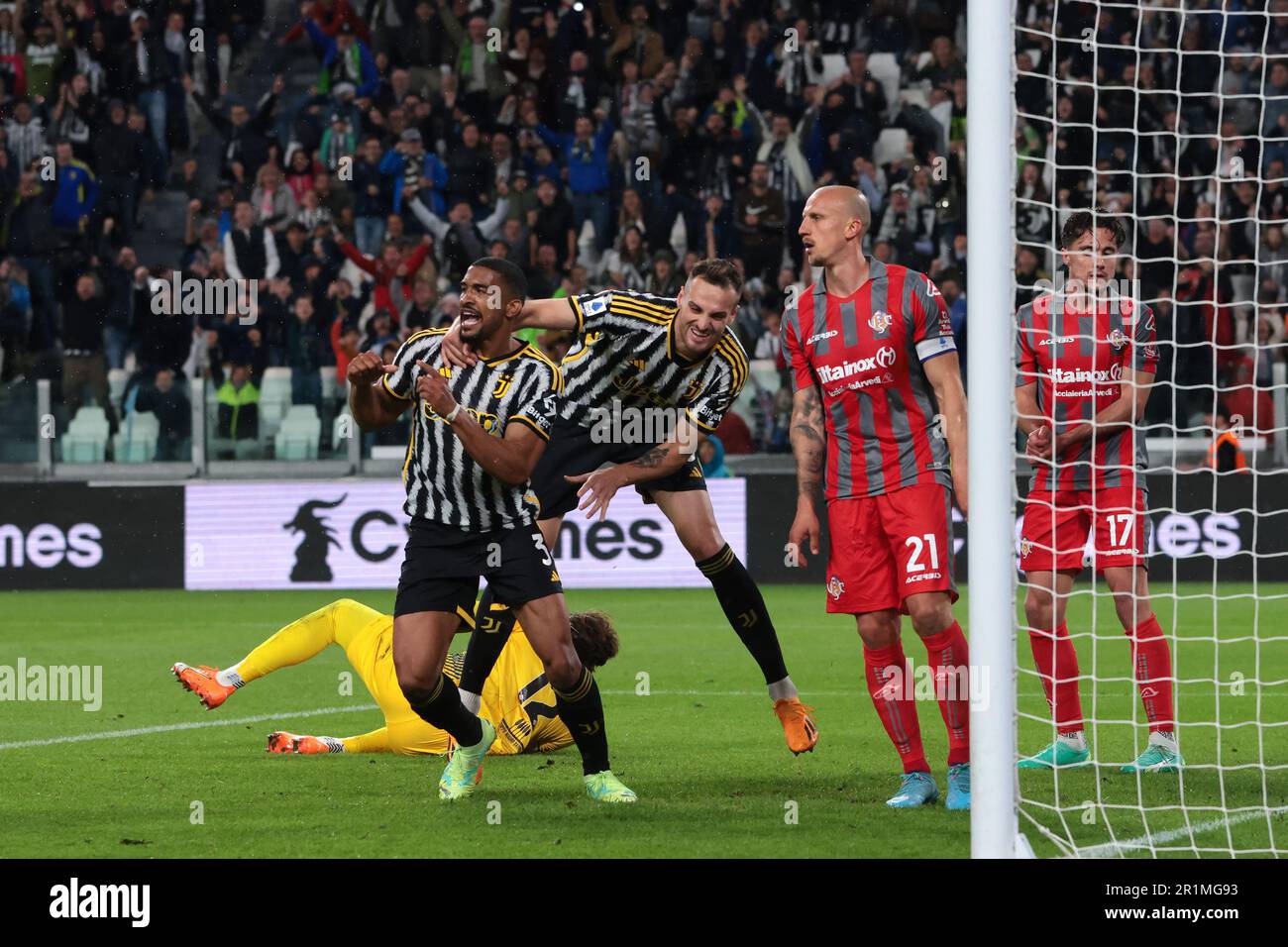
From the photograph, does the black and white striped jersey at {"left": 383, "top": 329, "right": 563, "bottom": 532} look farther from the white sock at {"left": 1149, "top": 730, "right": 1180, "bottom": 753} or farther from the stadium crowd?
the stadium crowd

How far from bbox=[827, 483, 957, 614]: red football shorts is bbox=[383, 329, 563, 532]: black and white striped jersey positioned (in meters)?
1.12

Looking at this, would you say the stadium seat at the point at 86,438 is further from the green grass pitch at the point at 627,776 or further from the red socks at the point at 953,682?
the red socks at the point at 953,682

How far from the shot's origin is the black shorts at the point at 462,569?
6020 millimetres

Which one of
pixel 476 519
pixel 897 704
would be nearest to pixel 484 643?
pixel 476 519

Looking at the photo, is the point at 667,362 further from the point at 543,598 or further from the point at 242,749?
the point at 242,749

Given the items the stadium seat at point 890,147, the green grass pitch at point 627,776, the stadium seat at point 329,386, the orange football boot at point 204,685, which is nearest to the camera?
the green grass pitch at point 627,776

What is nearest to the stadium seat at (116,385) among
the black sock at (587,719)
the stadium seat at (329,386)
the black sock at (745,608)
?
the stadium seat at (329,386)

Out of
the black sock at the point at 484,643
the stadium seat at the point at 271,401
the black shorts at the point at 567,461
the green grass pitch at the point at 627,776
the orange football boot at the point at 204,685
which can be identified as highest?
the stadium seat at the point at 271,401

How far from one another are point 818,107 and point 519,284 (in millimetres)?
13224

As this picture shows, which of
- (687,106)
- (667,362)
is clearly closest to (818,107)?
(687,106)

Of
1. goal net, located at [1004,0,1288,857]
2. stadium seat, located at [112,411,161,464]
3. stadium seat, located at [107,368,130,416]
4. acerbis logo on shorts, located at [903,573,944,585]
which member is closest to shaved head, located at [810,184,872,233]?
goal net, located at [1004,0,1288,857]

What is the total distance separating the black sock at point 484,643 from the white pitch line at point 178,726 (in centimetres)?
191

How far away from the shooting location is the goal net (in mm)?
6098

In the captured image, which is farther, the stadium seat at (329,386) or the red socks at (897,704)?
the stadium seat at (329,386)
